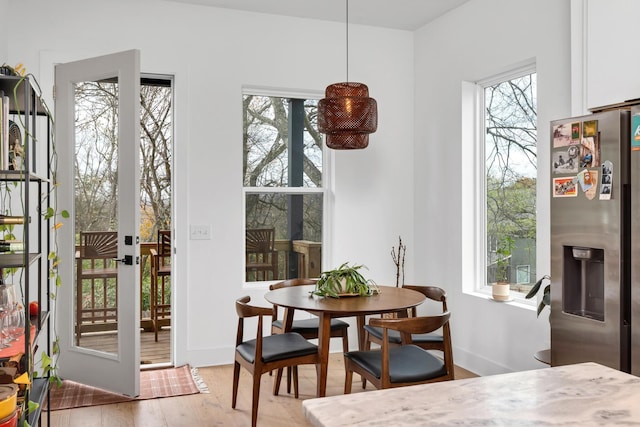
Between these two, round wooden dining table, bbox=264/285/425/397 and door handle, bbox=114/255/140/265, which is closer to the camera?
round wooden dining table, bbox=264/285/425/397

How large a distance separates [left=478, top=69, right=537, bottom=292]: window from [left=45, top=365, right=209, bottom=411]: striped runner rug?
2328 mm

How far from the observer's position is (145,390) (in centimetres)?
371

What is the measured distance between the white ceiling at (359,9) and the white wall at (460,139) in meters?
0.14

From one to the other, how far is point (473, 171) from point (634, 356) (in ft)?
7.22

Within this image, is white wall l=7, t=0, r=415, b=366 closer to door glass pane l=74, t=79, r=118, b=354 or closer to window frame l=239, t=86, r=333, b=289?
window frame l=239, t=86, r=333, b=289

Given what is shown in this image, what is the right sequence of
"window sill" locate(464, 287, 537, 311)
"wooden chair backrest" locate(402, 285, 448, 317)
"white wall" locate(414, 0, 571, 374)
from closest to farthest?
"white wall" locate(414, 0, 571, 374) < "wooden chair backrest" locate(402, 285, 448, 317) < "window sill" locate(464, 287, 537, 311)

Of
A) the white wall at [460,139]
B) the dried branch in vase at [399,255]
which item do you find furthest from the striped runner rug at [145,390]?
the white wall at [460,139]

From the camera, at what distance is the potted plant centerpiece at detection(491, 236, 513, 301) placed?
3916 mm

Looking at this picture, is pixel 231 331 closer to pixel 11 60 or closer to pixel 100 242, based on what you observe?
pixel 100 242

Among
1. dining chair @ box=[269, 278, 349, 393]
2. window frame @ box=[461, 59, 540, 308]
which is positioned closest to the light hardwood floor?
dining chair @ box=[269, 278, 349, 393]

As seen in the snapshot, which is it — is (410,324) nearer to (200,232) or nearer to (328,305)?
(328,305)

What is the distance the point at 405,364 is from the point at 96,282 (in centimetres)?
213

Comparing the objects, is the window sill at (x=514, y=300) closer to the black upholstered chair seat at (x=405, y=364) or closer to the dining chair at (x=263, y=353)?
the black upholstered chair seat at (x=405, y=364)

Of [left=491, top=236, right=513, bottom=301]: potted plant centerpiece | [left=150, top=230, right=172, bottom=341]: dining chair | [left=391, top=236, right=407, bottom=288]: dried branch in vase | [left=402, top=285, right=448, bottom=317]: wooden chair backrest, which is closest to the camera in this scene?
[left=402, top=285, right=448, bottom=317]: wooden chair backrest
